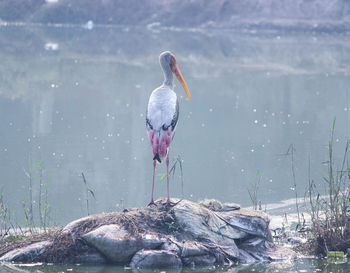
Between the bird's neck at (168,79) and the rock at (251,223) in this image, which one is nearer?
the rock at (251,223)

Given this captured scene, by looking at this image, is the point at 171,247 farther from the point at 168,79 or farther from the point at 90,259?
the point at 168,79

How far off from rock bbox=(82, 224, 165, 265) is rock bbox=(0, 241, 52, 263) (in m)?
0.39

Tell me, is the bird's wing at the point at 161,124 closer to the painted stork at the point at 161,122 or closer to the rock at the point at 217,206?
the painted stork at the point at 161,122

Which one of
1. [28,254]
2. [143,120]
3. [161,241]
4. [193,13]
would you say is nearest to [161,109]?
[161,241]

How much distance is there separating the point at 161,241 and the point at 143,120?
9.11 m

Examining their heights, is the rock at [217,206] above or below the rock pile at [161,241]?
above

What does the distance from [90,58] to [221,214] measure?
2066cm

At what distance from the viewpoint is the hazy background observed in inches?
389

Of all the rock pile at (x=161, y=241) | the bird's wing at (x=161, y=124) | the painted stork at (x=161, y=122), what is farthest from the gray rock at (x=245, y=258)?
the bird's wing at (x=161, y=124)

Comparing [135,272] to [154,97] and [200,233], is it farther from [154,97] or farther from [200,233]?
[154,97]

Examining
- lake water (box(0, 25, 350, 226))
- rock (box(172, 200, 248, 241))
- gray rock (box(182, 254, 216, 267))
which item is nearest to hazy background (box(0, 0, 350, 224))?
lake water (box(0, 25, 350, 226))

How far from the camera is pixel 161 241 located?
19.0ft

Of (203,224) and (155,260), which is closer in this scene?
(155,260)

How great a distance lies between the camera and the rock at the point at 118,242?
5.70m
